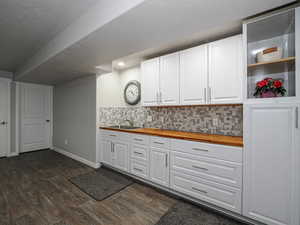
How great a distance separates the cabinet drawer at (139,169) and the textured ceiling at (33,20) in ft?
7.70

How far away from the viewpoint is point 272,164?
56.2 inches

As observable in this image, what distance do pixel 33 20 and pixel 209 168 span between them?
2.90m

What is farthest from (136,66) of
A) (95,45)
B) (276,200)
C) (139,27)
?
(276,200)

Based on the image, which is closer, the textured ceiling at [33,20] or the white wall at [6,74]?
the textured ceiling at [33,20]

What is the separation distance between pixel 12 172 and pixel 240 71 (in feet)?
15.0

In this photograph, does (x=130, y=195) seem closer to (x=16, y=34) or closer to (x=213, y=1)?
(x=213, y=1)

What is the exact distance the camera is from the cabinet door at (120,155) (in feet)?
9.18

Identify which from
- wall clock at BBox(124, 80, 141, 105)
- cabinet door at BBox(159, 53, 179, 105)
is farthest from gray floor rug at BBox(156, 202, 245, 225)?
wall clock at BBox(124, 80, 141, 105)

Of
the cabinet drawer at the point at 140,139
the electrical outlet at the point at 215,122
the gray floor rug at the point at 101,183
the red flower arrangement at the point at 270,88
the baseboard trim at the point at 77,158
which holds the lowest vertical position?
the gray floor rug at the point at 101,183

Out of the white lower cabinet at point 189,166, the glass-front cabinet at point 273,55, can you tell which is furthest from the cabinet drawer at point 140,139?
the glass-front cabinet at point 273,55

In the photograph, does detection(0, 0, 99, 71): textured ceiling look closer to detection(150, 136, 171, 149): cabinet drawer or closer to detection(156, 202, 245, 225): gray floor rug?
detection(150, 136, 171, 149): cabinet drawer

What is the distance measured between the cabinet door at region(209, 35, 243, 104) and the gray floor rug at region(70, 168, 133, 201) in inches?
80.1

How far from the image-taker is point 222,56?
1.98 meters

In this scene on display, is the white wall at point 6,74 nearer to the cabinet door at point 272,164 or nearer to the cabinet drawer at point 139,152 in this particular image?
the cabinet drawer at point 139,152
